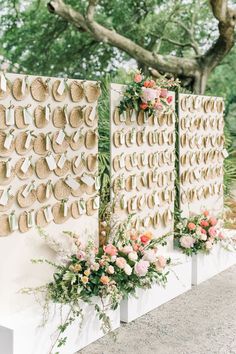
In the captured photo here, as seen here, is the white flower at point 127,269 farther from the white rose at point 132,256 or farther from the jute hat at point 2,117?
the jute hat at point 2,117

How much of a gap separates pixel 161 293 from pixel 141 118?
1254mm

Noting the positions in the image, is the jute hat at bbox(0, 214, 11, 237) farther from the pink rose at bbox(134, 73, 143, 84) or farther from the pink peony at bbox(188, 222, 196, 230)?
the pink peony at bbox(188, 222, 196, 230)

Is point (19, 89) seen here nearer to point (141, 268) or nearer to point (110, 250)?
point (110, 250)

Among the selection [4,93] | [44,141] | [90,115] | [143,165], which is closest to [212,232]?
[143,165]

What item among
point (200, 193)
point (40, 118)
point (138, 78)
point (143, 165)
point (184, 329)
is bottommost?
point (184, 329)

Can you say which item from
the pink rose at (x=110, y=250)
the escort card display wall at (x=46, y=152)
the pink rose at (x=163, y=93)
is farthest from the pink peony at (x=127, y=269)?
the pink rose at (x=163, y=93)

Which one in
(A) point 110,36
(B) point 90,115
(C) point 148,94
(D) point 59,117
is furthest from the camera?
(A) point 110,36

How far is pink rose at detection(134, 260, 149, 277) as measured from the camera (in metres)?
2.93

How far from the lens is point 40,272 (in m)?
2.75

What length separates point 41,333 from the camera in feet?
8.21

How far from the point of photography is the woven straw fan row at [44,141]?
2482 millimetres

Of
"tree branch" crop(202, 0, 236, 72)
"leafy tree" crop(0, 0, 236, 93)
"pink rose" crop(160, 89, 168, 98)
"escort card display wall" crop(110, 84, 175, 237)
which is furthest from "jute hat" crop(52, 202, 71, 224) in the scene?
"leafy tree" crop(0, 0, 236, 93)

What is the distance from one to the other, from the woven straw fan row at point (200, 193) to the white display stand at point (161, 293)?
548mm

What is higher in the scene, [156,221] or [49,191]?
[49,191]
